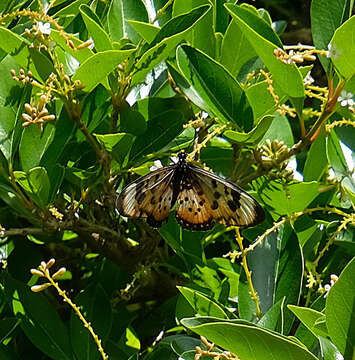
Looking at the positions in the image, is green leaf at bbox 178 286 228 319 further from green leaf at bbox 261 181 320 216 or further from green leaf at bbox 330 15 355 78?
green leaf at bbox 330 15 355 78

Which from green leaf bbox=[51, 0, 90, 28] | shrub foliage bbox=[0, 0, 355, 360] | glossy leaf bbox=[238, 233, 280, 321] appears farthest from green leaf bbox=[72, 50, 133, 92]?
glossy leaf bbox=[238, 233, 280, 321]

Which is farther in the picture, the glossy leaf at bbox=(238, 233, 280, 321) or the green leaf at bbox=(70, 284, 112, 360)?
the green leaf at bbox=(70, 284, 112, 360)

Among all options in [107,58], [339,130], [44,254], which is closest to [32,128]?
[107,58]

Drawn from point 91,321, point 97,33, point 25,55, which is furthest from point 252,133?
point 91,321

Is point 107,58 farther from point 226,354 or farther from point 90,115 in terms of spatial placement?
point 226,354

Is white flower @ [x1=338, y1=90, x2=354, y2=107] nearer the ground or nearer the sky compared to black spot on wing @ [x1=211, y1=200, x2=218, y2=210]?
nearer the sky

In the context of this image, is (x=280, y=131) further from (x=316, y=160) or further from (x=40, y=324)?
(x=40, y=324)

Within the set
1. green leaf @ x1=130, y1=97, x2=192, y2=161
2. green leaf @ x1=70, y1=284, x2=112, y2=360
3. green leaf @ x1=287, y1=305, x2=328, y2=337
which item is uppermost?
green leaf @ x1=130, y1=97, x2=192, y2=161
